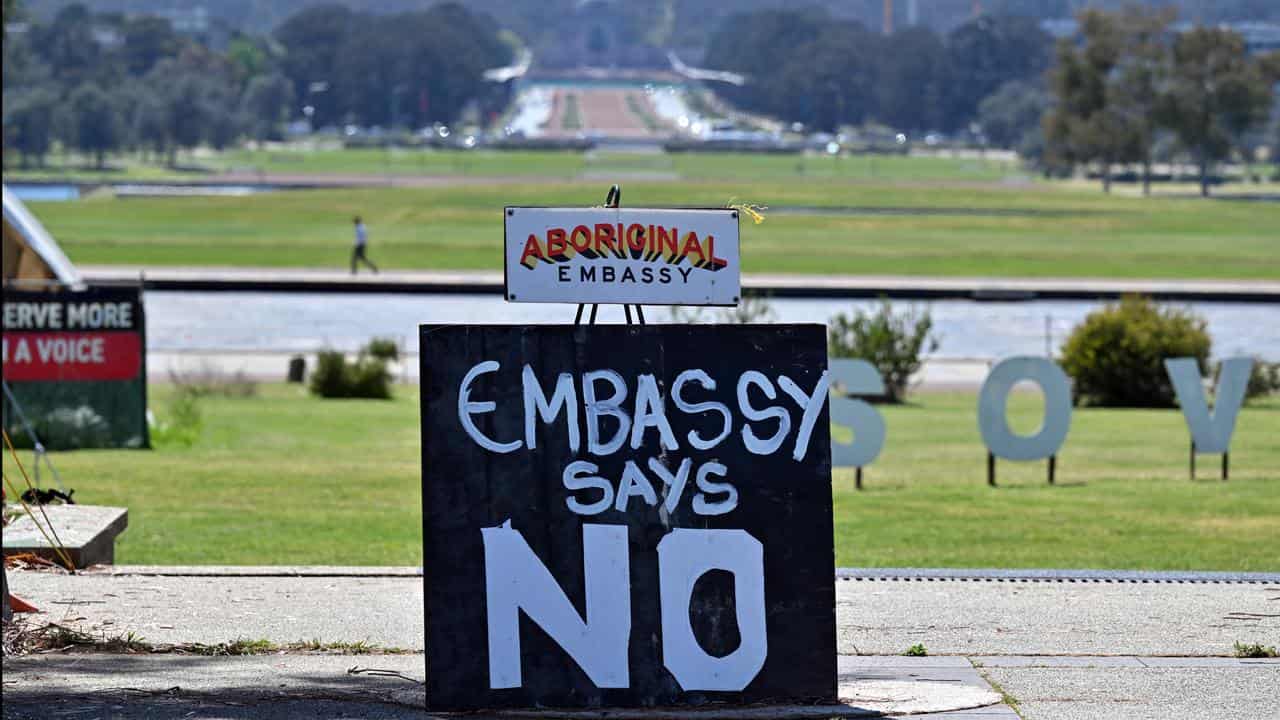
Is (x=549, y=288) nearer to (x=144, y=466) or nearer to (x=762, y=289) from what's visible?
(x=144, y=466)

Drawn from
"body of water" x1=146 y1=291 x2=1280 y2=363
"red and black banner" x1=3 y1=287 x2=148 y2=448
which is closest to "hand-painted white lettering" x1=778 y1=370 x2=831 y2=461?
"red and black banner" x1=3 y1=287 x2=148 y2=448

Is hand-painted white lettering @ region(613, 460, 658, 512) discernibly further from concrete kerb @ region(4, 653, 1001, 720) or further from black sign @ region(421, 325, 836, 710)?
concrete kerb @ region(4, 653, 1001, 720)

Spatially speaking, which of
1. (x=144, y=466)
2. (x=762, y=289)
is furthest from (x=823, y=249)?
(x=144, y=466)

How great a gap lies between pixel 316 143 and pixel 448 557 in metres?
187

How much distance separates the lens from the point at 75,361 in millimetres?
19016

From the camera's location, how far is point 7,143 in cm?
14862

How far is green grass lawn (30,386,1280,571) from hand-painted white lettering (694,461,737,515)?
16.9 ft

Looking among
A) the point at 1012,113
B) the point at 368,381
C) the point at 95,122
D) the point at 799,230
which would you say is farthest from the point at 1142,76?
the point at 368,381

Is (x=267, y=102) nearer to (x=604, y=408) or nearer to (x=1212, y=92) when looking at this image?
(x=1212, y=92)

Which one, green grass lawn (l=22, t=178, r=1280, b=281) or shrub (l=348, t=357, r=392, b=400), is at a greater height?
green grass lawn (l=22, t=178, r=1280, b=281)

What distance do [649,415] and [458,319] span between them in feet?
102

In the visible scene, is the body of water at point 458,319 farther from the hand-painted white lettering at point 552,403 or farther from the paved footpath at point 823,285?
the hand-painted white lettering at point 552,403

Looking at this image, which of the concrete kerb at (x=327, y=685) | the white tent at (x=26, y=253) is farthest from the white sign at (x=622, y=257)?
the white tent at (x=26, y=253)

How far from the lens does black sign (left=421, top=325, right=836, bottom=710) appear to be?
21.9 feet
